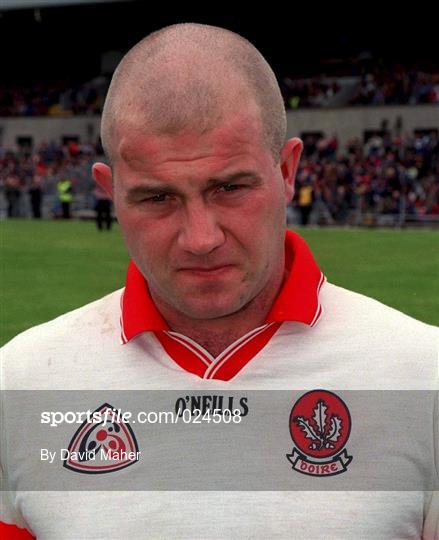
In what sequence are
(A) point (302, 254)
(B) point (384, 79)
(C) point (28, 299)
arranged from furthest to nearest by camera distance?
(B) point (384, 79) → (C) point (28, 299) → (A) point (302, 254)

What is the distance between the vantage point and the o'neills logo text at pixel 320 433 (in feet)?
5.79

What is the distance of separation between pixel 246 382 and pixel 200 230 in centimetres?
34

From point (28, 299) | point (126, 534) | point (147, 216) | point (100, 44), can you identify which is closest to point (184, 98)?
point (147, 216)

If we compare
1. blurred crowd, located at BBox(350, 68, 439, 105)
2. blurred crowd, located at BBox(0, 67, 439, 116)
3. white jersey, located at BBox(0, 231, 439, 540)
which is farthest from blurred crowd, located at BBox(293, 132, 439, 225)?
white jersey, located at BBox(0, 231, 439, 540)

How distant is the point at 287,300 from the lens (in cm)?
185

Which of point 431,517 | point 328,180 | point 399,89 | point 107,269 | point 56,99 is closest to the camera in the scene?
point 431,517

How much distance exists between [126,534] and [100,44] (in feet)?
140

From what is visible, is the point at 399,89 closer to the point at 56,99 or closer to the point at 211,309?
the point at 56,99

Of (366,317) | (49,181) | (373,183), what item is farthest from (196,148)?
(49,181)

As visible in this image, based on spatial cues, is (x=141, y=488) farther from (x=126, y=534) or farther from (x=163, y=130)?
(x=163, y=130)

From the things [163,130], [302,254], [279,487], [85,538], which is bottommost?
[85,538]

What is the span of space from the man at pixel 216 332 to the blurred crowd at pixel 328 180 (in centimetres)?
2091

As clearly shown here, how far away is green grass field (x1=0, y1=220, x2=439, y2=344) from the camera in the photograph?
9273 millimetres

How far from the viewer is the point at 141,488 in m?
1.77
